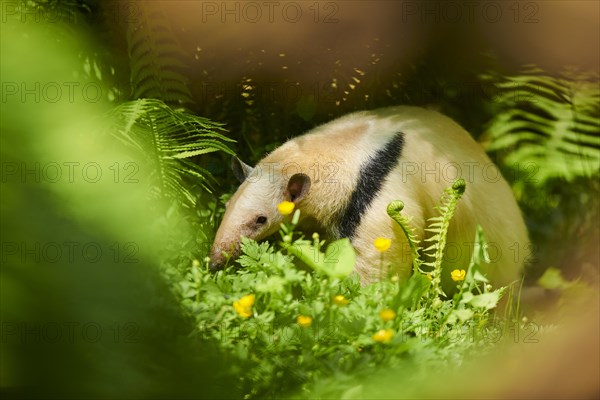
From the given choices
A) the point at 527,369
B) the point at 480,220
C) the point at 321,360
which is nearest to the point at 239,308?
the point at 321,360

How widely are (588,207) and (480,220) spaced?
2119mm

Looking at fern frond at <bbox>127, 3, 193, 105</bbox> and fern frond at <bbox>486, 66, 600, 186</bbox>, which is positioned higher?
fern frond at <bbox>127, 3, 193, 105</bbox>

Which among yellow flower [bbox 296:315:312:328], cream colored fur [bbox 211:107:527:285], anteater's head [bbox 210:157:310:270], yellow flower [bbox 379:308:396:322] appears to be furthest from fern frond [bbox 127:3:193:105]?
yellow flower [bbox 379:308:396:322]

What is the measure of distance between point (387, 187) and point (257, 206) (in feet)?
3.20

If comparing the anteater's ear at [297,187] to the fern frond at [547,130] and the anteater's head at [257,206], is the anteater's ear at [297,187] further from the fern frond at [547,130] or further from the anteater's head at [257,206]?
the fern frond at [547,130]

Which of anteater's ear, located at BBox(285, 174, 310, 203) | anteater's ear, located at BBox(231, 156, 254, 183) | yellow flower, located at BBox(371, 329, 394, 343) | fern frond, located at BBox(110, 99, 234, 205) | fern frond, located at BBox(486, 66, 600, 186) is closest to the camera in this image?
yellow flower, located at BBox(371, 329, 394, 343)

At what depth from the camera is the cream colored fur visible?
5.14 m

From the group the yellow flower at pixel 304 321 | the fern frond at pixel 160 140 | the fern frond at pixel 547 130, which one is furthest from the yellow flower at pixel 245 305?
the fern frond at pixel 547 130

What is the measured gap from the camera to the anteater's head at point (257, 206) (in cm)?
518

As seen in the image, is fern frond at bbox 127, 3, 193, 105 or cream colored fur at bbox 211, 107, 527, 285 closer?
cream colored fur at bbox 211, 107, 527, 285

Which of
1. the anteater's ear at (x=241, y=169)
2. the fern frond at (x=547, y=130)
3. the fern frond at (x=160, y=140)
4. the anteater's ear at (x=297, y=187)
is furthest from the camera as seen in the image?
the fern frond at (x=547, y=130)

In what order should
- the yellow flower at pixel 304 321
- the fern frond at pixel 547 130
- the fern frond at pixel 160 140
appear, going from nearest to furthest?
the yellow flower at pixel 304 321 → the fern frond at pixel 160 140 → the fern frond at pixel 547 130

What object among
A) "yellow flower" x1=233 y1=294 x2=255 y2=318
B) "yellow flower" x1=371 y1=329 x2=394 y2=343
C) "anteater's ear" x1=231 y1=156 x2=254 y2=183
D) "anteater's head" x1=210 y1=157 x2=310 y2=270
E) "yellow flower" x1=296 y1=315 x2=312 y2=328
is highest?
"anteater's ear" x1=231 y1=156 x2=254 y2=183

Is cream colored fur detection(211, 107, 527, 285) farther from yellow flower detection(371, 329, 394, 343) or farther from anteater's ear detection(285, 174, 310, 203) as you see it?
yellow flower detection(371, 329, 394, 343)
